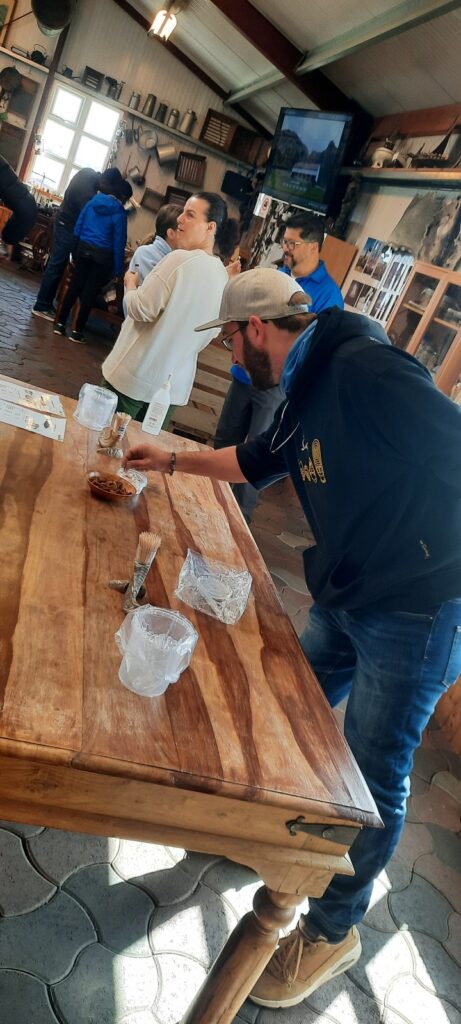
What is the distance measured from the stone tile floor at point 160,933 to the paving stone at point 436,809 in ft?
0.29

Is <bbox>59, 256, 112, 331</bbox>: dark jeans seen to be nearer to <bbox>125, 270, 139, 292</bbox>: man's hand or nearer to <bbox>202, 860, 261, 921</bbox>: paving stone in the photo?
<bbox>125, 270, 139, 292</bbox>: man's hand

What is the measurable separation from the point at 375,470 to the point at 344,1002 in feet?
4.35

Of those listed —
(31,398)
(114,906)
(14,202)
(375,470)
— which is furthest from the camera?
(14,202)

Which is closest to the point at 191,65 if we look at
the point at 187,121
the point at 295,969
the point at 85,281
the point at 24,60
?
the point at 187,121

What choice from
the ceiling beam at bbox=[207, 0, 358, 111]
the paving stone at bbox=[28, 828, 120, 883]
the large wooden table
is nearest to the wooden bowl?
the large wooden table

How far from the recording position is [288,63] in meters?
7.18

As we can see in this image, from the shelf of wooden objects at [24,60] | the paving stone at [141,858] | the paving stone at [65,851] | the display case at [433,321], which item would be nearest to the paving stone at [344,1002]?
the paving stone at [141,858]

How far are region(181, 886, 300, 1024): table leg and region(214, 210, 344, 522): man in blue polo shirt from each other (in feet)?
8.18

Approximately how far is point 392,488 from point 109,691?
670 mm

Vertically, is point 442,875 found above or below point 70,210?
below

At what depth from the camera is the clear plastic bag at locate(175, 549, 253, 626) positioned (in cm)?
146

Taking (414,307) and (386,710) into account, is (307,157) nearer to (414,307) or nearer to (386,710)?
(414,307)

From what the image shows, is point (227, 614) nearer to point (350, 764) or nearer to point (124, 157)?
point (350, 764)

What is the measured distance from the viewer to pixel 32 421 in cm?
204
